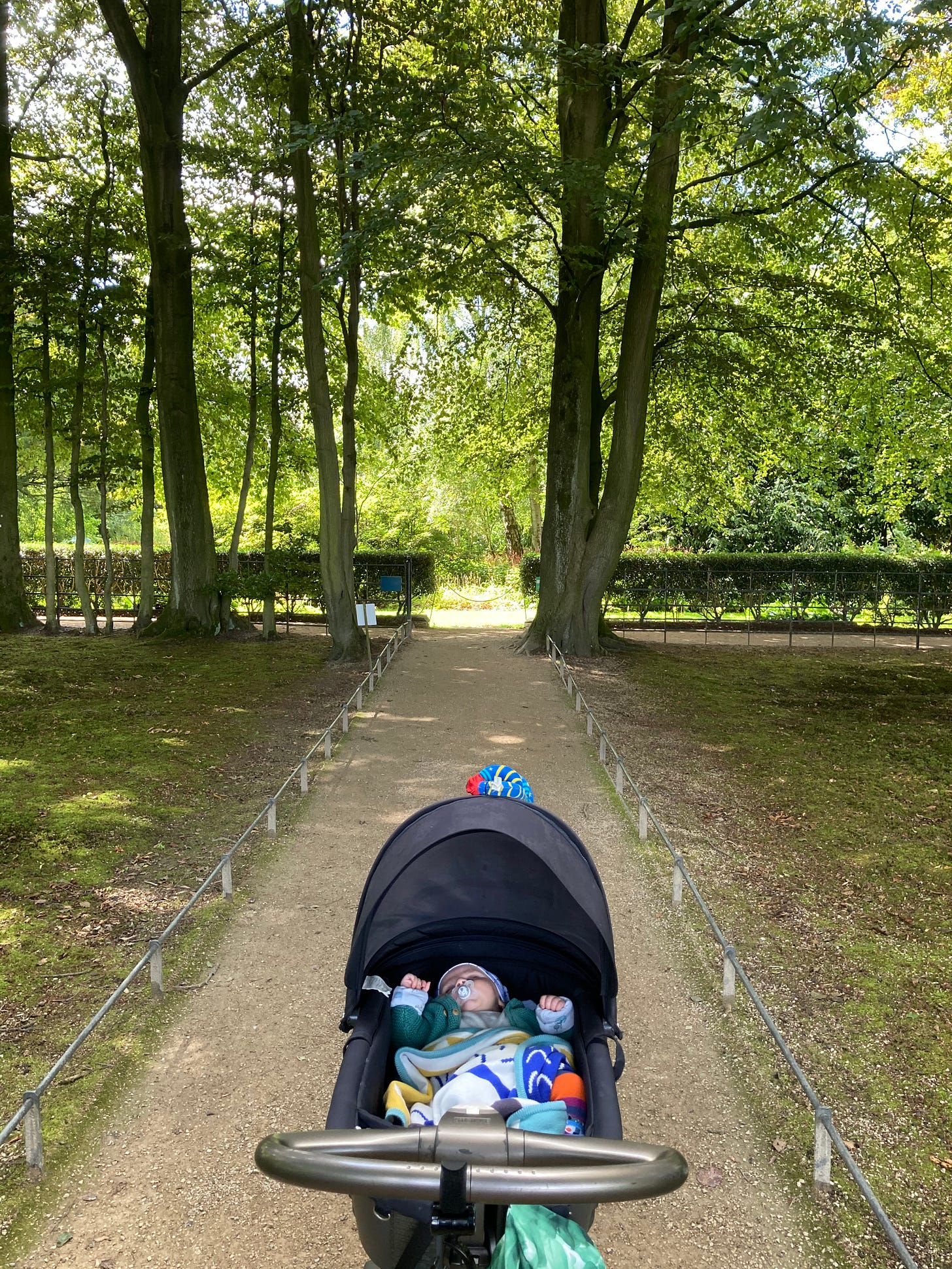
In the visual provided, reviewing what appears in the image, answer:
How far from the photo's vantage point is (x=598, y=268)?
15180 millimetres

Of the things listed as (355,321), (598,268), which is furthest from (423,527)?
(598,268)

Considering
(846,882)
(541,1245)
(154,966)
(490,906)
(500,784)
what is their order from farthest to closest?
(846,882)
(500,784)
(154,966)
(490,906)
(541,1245)

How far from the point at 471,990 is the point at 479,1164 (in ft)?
5.45

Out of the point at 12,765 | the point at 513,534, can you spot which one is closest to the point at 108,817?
the point at 12,765

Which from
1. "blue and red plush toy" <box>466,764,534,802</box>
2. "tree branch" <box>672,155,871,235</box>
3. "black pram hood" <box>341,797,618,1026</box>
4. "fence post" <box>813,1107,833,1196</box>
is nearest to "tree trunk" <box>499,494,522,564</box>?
"tree branch" <box>672,155,871,235</box>

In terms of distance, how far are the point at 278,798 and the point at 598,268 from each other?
35.3 feet

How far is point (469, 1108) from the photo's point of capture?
313 centimetres

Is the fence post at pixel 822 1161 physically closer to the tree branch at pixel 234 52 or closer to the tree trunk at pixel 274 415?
the tree trunk at pixel 274 415

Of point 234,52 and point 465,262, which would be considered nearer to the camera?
point 465,262

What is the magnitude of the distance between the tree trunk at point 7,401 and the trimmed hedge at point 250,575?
3.92 ft

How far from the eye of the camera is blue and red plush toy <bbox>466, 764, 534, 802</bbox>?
5.66 m

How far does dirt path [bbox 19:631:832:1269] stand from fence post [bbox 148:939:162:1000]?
0.80 feet

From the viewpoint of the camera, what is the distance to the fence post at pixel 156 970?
508 cm

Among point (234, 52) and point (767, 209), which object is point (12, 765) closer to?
point (767, 209)
